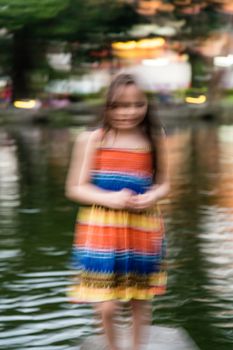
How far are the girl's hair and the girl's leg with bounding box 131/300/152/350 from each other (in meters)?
0.61

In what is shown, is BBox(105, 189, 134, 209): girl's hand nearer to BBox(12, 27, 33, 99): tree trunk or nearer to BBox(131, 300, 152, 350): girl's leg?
BBox(131, 300, 152, 350): girl's leg

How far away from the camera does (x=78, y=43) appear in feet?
123

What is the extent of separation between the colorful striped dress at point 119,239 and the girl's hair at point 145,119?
0.23ft

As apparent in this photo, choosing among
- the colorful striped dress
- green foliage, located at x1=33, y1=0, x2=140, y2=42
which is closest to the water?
the colorful striped dress

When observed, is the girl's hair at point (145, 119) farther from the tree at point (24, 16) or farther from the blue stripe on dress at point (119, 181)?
the tree at point (24, 16)

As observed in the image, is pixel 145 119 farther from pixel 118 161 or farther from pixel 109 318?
pixel 109 318

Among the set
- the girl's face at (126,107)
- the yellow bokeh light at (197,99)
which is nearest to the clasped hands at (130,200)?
the girl's face at (126,107)

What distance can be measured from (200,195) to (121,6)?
25.8 meters

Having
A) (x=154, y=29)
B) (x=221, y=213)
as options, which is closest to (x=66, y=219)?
(x=221, y=213)

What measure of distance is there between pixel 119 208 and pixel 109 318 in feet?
1.88

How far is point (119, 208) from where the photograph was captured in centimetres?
419

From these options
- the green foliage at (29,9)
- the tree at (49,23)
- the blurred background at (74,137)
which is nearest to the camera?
the blurred background at (74,137)

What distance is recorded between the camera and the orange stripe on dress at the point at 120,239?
4234 mm

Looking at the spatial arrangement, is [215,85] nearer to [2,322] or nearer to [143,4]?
[143,4]
